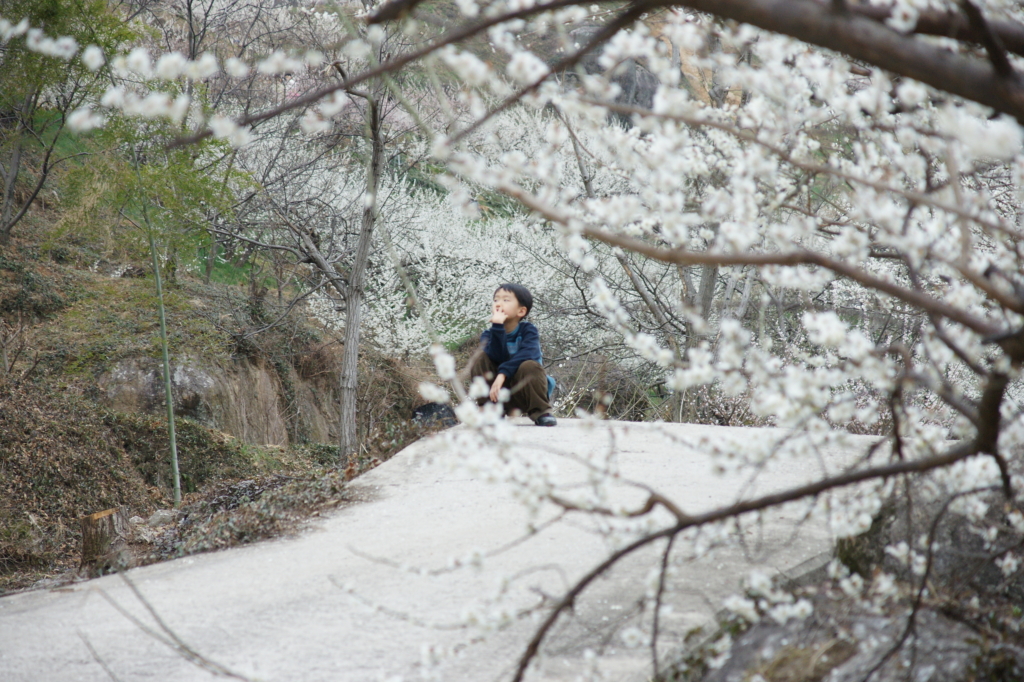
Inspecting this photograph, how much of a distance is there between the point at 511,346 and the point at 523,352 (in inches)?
4.1

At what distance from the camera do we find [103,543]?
429 centimetres

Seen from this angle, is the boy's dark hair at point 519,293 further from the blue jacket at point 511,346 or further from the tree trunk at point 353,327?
the tree trunk at point 353,327

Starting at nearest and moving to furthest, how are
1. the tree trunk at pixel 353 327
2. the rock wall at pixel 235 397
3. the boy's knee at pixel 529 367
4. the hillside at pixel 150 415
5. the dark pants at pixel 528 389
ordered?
the hillside at pixel 150 415, the boy's knee at pixel 529 367, the dark pants at pixel 528 389, the tree trunk at pixel 353 327, the rock wall at pixel 235 397

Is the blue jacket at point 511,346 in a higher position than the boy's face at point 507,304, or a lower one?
lower

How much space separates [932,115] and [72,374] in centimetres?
776

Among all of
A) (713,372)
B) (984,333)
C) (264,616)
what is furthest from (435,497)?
(984,333)

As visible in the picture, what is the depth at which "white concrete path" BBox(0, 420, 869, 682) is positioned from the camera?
97.2 inches

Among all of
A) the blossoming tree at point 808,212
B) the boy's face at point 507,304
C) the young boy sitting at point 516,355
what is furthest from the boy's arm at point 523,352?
the blossoming tree at point 808,212

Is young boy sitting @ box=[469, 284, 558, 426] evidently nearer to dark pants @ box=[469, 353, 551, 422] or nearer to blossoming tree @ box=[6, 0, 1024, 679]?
dark pants @ box=[469, 353, 551, 422]

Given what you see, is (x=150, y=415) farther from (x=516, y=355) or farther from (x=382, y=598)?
(x=382, y=598)

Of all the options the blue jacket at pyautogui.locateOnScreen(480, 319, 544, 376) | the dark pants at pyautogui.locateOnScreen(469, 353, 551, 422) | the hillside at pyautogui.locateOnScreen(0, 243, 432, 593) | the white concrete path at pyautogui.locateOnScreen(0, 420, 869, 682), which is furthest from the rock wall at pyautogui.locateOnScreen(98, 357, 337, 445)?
the white concrete path at pyautogui.locateOnScreen(0, 420, 869, 682)

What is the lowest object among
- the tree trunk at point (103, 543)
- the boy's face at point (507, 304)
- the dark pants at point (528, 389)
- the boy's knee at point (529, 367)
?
the tree trunk at point (103, 543)

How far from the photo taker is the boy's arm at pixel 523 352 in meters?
5.48

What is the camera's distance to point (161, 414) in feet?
26.7
